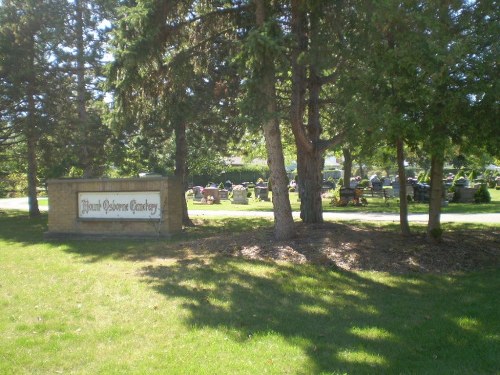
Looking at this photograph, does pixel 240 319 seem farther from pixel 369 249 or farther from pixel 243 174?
pixel 243 174

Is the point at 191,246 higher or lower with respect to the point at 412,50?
lower

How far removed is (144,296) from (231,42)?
293 inches

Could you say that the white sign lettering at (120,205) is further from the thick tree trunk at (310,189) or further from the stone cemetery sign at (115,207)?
the thick tree trunk at (310,189)

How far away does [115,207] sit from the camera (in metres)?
13.3

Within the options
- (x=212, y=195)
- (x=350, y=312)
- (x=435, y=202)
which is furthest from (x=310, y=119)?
(x=212, y=195)

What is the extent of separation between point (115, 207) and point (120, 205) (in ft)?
0.51

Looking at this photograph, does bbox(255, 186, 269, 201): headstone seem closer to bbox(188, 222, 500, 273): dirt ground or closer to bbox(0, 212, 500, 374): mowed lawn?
bbox(188, 222, 500, 273): dirt ground

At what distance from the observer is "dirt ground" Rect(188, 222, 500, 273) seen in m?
8.93

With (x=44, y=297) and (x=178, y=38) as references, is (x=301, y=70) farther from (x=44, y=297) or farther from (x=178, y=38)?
(x=44, y=297)

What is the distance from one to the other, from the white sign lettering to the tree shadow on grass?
3915mm

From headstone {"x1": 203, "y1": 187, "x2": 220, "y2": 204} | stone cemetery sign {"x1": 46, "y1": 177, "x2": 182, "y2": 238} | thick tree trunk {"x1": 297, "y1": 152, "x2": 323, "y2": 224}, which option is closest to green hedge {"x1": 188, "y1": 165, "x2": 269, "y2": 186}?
headstone {"x1": 203, "y1": 187, "x2": 220, "y2": 204}

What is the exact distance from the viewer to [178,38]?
12.4 meters

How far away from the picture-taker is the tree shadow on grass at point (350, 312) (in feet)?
15.3

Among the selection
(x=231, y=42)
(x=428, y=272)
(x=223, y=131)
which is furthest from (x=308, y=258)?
(x=223, y=131)
